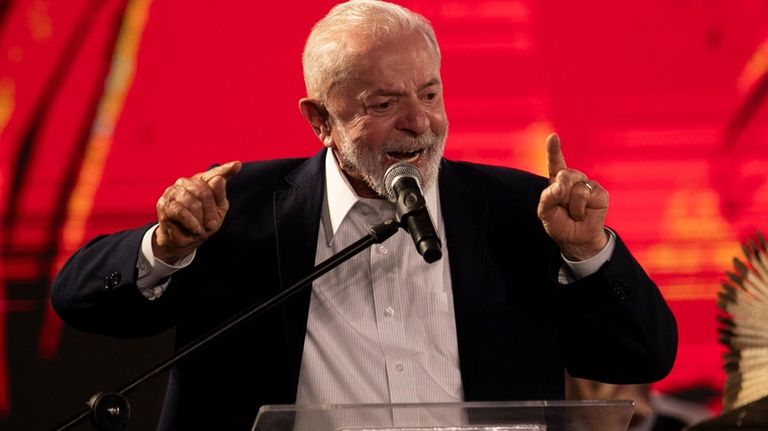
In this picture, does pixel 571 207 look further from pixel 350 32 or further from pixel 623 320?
pixel 350 32

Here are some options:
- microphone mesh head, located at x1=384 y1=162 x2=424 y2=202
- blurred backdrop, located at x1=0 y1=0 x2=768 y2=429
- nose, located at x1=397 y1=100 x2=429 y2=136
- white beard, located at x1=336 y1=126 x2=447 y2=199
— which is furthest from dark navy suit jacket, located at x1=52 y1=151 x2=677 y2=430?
blurred backdrop, located at x1=0 y1=0 x2=768 y2=429

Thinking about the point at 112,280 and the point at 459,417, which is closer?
the point at 459,417

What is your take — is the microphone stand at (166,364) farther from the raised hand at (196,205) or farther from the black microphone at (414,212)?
the raised hand at (196,205)

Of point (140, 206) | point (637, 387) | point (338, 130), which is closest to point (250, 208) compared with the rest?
point (338, 130)

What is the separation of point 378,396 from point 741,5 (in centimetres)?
142

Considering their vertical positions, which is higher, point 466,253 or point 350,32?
point 350,32

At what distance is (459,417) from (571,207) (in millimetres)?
461

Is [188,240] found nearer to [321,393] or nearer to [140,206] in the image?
[321,393]

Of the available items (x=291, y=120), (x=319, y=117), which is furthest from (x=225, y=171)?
(x=291, y=120)

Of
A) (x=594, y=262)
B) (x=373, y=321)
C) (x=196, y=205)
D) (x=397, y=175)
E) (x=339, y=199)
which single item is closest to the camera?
(x=397, y=175)

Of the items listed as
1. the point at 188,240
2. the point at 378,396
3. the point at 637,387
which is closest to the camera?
the point at 188,240

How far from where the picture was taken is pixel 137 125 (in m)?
2.82

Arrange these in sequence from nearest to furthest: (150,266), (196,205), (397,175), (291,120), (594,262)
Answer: (397,175) < (196,205) < (594,262) < (150,266) < (291,120)

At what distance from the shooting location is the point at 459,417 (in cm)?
158
